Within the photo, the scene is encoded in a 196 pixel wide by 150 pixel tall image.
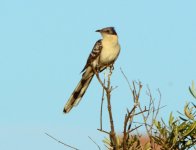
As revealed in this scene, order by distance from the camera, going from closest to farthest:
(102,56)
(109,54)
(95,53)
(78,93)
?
(78,93), (109,54), (102,56), (95,53)

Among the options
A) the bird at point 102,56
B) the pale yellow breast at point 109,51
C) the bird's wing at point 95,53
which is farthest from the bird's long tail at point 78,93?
the pale yellow breast at point 109,51

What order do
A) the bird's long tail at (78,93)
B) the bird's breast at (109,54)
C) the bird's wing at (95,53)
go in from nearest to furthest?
the bird's long tail at (78,93)
the bird's breast at (109,54)
the bird's wing at (95,53)

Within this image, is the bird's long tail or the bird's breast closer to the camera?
the bird's long tail

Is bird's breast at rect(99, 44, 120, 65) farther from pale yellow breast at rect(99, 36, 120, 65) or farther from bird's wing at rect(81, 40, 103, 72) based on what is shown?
bird's wing at rect(81, 40, 103, 72)

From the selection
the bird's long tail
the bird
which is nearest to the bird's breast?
the bird

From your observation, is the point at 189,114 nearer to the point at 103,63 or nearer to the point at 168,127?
the point at 168,127

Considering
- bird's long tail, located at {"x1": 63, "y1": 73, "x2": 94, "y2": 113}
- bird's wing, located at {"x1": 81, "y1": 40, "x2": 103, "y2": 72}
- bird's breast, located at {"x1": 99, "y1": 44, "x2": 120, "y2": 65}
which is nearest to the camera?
bird's long tail, located at {"x1": 63, "y1": 73, "x2": 94, "y2": 113}

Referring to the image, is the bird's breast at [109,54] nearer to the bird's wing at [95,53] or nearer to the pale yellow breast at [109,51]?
the pale yellow breast at [109,51]

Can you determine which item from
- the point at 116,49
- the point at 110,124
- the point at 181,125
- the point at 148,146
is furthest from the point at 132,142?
the point at 116,49

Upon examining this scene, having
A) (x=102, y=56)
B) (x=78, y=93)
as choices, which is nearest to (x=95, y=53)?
(x=102, y=56)

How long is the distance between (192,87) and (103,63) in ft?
19.7

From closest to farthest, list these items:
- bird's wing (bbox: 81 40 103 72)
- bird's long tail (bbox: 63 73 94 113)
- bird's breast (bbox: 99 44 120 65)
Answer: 1. bird's long tail (bbox: 63 73 94 113)
2. bird's breast (bbox: 99 44 120 65)
3. bird's wing (bbox: 81 40 103 72)

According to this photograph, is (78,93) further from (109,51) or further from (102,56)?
(109,51)

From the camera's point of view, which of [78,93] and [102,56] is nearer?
[78,93]
